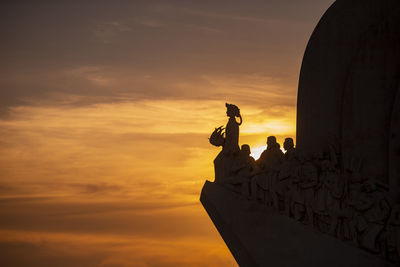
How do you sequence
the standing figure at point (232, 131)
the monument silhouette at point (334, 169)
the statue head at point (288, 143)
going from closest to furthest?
the monument silhouette at point (334, 169)
the statue head at point (288, 143)
the standing figure at point (232, 131)

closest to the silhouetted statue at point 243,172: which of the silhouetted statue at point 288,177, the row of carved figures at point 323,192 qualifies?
the row of carved figures at point 323,192

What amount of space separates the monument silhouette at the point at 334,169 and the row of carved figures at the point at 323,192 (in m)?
0.02

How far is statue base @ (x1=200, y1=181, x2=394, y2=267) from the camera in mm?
14852

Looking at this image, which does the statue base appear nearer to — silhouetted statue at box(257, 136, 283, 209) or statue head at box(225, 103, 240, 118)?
silhouetted statue at box(257, 136, 283, 209)

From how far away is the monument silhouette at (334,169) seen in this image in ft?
48.4

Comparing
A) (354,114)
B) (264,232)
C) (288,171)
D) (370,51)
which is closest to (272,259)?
(264,232)

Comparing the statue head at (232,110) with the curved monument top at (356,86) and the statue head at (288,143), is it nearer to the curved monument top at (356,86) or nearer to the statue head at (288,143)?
the statue head at (288,143)

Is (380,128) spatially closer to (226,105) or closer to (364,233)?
(364,233)

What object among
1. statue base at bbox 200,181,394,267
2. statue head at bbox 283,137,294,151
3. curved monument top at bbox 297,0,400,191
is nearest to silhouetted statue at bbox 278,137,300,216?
statue base at bbox 200,181,394,267

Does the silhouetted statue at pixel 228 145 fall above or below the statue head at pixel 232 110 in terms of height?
below

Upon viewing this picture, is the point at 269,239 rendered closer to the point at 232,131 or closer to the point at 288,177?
the point at 288,177

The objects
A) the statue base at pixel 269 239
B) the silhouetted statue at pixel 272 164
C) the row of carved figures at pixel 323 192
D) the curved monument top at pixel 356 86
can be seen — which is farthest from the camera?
the silhouetted statue at pixel 272 164

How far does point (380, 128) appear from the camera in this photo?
50.7ft

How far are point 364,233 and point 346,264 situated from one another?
0.63 meters
